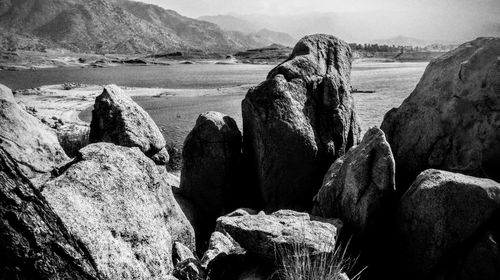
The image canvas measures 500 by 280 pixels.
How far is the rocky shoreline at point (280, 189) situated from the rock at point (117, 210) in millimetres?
32

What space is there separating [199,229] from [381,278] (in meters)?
7.20

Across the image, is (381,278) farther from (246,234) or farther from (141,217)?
(141,217)

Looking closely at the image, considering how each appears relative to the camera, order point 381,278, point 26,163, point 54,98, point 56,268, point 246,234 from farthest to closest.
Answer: point 54,98, point 26,163, point 381,278, point 246,234, point 56,268

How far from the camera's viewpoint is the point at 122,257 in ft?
23.4

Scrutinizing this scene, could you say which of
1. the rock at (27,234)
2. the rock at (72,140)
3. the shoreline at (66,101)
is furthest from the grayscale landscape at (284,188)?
the shoreline at (66,101)

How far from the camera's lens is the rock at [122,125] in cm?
1441

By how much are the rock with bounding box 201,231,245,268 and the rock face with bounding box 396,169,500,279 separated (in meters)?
4.35

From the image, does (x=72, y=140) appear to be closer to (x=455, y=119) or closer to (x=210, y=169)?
(x=210, y=169)

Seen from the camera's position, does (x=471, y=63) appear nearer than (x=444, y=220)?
No

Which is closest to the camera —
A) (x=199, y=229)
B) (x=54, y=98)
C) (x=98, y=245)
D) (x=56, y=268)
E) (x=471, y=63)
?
(x=56, y=268)

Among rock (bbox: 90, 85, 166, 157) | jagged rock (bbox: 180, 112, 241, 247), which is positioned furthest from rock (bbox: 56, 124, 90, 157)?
jagged rock (bbox: 180, 112, 241, 247)

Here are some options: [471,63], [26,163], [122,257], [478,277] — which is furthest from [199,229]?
→ [471,63]

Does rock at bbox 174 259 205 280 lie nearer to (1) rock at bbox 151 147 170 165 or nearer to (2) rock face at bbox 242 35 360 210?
(2) rock face at bbox 242 35 360 210

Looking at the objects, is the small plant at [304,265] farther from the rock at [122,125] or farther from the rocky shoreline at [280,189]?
the rock at [122,125]
